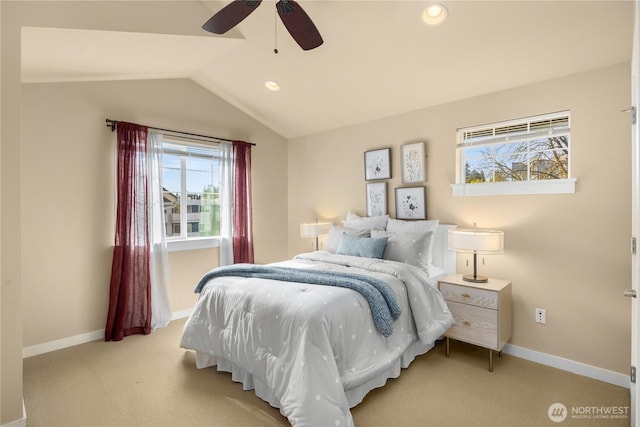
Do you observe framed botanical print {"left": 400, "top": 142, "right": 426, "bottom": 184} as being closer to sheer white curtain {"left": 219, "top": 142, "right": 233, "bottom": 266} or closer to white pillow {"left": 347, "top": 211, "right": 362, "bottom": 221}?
white pillow {"left": 347, "top": 211, "right": 362, "bottom": 221}

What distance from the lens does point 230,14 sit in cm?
184

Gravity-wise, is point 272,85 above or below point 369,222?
above

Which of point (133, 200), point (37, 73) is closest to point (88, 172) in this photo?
point (133, 200)

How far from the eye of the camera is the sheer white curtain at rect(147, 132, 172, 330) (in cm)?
351

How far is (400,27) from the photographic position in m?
2.48

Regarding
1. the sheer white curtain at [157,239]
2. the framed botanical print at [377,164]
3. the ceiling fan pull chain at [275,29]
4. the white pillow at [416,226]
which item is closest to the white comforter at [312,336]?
the white pillow at [416,226]

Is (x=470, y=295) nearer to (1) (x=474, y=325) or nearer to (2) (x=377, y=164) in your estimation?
(1) (x=474, y=325)

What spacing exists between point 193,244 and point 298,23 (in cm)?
288

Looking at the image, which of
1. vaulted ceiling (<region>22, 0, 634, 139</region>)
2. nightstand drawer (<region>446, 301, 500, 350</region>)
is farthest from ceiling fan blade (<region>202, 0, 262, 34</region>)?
nightstand drawer (<region>446, 301, 500, 350</region>)

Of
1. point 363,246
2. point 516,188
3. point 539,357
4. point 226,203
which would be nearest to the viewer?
point 539,357

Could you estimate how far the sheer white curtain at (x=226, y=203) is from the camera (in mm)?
4145

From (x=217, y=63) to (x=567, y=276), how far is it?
12.5 ft

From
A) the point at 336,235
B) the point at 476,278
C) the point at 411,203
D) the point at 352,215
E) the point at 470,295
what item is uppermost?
the point at 411,203

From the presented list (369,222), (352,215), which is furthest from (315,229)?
(369,222)
